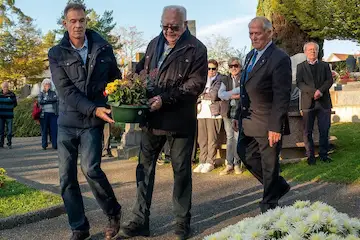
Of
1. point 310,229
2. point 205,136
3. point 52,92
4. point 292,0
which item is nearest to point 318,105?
point 205,136

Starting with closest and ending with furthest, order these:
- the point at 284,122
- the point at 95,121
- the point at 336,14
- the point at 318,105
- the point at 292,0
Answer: the point at 95,121, the point at 284,122, the point at 318,105, the point at 292,0, the point at 336,14

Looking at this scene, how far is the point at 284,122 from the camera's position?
487 cm

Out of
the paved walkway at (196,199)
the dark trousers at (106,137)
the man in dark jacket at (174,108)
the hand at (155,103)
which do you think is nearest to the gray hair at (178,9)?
the man in dark jacket at (174,108)

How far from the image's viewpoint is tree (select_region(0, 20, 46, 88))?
41.7 meters

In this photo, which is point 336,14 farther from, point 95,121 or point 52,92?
point 95,121

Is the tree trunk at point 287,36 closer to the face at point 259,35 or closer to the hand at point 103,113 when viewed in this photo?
the face at point 259,35

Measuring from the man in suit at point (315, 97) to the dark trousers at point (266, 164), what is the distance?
12.1ft

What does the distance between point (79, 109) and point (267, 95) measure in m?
1.93

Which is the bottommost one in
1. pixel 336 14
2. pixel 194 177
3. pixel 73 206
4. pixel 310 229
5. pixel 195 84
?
pixel 194 177

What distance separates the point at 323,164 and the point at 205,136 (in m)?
2.18

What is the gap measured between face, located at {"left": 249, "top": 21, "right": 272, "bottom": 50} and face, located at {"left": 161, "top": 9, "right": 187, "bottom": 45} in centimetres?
77

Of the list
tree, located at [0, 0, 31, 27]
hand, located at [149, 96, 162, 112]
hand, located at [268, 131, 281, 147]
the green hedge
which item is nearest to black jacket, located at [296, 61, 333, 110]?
hand, located at [268, 131, 281, 147]

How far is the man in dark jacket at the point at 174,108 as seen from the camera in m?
4.52

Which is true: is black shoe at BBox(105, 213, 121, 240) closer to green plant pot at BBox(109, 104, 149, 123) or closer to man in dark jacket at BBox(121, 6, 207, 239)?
man in dark jacket at BBox(121, 6, 207, 239)
